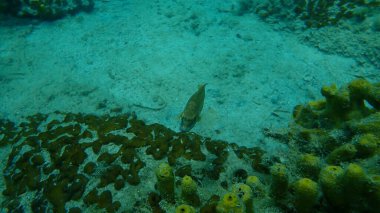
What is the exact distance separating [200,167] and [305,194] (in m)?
1.44

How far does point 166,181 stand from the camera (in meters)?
2.48

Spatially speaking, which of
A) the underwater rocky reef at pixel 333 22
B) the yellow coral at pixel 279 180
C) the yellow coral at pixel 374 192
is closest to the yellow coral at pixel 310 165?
the yellow coral at pixel 279 180

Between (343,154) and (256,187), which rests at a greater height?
(343,154)

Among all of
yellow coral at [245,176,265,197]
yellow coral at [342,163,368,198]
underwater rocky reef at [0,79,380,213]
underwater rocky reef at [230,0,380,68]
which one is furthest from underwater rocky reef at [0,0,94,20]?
yellow coral at [342,163,368,198]

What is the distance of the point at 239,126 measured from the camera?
581 cm

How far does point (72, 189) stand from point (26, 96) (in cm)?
448

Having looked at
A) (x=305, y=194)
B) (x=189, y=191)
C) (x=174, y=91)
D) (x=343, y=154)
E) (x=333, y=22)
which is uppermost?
(x=305, y=194)

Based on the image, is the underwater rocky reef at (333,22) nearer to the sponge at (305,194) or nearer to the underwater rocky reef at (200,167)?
the underwater rocky reef at (200,167)

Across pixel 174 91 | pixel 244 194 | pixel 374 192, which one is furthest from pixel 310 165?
pixel 174 91

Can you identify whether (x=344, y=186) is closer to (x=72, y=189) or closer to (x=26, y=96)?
(x=72, y=189)

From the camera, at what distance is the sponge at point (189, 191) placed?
7.84 ft

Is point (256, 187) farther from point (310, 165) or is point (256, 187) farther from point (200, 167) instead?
point (200, 167)

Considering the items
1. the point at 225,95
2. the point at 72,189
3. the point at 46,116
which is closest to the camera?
the point at 72,189

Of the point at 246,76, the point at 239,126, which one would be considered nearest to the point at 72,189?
the point at 239,126
